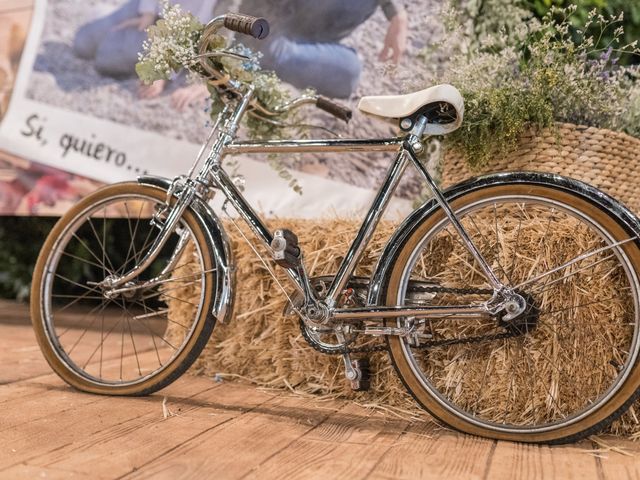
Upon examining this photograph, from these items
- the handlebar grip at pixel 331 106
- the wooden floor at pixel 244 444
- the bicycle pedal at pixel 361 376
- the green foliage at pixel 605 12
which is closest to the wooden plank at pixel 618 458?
the wooden floor at pixel 244 444

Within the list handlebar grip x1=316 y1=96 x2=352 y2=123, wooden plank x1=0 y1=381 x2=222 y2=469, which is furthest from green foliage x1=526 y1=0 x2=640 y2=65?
wooden plank x1=0 y1=381 x2=222 y2=469

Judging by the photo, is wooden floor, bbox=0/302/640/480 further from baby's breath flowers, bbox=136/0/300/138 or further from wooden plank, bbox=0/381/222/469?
baby's breath flowers, bbox=136/0/300/138

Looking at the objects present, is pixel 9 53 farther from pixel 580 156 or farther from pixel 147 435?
pixel 580 156

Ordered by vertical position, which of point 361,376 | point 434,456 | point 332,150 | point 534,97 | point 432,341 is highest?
point 534,97

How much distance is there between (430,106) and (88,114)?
1.79 metres

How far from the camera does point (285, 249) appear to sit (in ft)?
5.76

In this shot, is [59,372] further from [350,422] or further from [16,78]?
[16,78]

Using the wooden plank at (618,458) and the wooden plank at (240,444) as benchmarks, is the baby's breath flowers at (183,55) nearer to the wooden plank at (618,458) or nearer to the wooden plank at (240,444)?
the wooden plank at (240,444)

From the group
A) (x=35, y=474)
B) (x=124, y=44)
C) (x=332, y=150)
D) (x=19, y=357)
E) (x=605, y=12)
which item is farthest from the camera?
(x=124, y=44)

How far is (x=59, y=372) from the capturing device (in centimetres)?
199

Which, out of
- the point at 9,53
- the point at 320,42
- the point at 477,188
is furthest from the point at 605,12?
the point at 9,53

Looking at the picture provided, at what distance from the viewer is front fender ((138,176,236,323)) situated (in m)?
1.83

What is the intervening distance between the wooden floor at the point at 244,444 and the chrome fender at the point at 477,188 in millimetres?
334

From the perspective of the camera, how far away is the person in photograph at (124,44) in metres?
2.92
